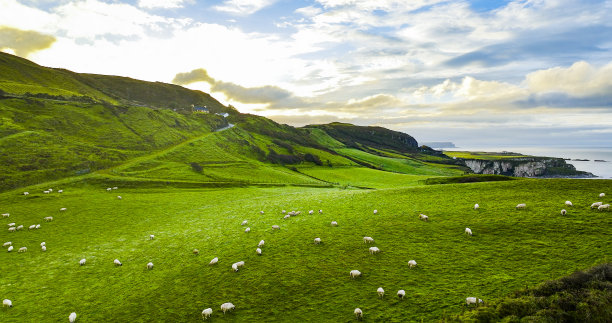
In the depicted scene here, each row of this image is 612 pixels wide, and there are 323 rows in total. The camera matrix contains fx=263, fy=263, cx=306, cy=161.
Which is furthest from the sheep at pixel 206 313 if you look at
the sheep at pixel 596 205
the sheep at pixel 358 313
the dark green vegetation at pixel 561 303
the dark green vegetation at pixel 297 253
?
the sheep at pixel 596 205

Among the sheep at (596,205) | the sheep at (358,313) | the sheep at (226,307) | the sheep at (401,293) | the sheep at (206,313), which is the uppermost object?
the sheep at (596,205)

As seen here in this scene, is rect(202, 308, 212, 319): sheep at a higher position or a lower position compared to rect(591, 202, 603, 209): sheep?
lower

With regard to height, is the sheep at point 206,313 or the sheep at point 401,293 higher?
the sheep at point 401,293

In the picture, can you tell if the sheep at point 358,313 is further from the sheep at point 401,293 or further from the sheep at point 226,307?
the sheep at point 226,307

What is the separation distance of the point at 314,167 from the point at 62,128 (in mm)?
106815

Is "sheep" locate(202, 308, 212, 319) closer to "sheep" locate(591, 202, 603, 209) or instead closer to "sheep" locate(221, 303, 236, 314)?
"sheep" locate(221, 303, 236, 314)

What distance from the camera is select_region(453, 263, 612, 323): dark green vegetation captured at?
32.1 ft

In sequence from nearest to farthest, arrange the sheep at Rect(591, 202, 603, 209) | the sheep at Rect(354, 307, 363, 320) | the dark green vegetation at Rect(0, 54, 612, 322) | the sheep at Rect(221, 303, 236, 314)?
the sheep at Rect(354, 307, 363, 320) → the dark green vegetation at Rect(0, 54, 612, 322) → the sheep at Rect(221, 303, 236, 314) → the sheep at Rect(591, 202, 603, 209)

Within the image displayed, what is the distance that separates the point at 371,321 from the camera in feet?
42.3

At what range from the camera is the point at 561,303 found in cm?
1055

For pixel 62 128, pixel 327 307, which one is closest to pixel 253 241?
pixel 327 307

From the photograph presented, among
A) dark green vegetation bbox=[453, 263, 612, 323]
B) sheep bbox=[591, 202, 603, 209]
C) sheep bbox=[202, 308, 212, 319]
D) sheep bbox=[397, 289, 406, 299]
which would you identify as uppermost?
sheep bbox=[591, 202, 603, 209]

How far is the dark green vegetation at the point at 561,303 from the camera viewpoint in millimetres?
9787

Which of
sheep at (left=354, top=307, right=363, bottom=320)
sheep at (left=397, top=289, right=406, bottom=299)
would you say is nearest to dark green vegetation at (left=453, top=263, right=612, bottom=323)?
sheep at (left=397, top=289, right=406, bottom=299)
